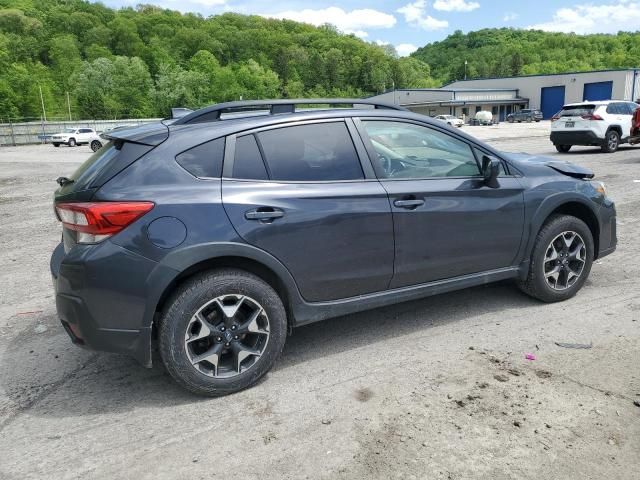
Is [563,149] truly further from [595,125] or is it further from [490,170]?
[490,170]

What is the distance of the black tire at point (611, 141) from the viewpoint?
1697 cm

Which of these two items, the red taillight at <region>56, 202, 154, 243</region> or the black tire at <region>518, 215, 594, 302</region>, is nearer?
the red taillight at <region>56, 202, 154, 243</region>

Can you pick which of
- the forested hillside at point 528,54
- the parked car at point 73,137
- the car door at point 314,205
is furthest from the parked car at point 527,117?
the forested hillside at point 528,54

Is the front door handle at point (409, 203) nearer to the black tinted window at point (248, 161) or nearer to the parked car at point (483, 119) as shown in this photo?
the black tinted window at point (248, 161)

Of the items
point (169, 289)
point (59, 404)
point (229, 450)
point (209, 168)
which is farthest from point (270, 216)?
point (59, 404)

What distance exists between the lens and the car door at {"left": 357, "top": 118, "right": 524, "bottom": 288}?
147 inches

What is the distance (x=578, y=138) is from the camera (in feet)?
55.7

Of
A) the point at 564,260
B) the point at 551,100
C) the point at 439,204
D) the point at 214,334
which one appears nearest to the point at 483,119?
the point at 551,100

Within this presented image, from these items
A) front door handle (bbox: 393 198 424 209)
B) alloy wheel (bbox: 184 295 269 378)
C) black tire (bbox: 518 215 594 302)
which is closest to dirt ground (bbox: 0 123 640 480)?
black tire (bbox: 518 215 594 302)

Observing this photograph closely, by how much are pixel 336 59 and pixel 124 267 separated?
145 metres

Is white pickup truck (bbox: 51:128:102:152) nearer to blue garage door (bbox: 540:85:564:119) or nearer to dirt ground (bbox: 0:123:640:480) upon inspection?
dirt ground (bbox: 0:123:640:480)

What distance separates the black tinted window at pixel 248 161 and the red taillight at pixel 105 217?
58 centimetres

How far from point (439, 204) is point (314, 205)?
0.97 m

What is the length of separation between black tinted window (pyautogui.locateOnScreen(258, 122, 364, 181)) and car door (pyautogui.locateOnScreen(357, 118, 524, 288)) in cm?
18
